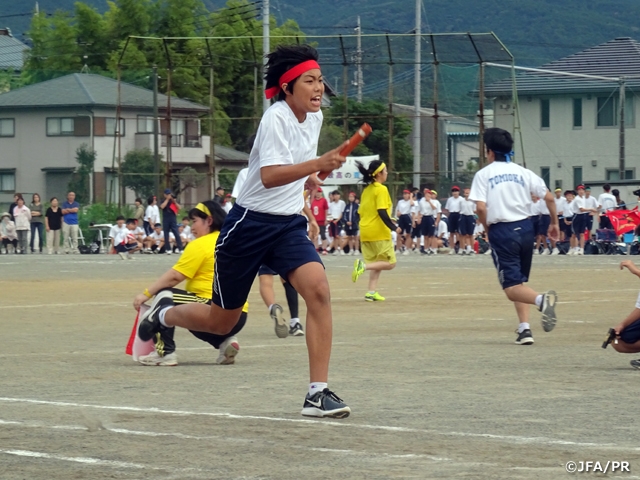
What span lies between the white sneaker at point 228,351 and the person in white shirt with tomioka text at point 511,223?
2757 mm

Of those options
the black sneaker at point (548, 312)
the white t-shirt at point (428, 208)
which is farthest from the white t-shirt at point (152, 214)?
the black sneaker at point (548, 312)

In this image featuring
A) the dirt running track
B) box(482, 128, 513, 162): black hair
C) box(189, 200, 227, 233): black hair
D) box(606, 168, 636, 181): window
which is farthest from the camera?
box(606, 168, 636, 181): window

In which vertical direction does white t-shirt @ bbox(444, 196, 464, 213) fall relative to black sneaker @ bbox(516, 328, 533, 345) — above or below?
above

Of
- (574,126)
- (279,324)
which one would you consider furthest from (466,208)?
(574,126)

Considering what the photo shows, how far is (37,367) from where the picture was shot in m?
9.64

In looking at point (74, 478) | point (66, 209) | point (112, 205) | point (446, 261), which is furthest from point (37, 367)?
point (112, 205)

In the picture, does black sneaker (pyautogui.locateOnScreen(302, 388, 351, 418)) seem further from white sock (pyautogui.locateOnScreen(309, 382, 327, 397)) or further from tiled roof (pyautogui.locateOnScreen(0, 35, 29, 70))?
tiled roof (pyautogui.locateOnScreen(0, 35, 29, 70))

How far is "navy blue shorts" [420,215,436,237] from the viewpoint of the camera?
35094mm

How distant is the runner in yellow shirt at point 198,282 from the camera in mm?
9695

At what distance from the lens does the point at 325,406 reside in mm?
6938

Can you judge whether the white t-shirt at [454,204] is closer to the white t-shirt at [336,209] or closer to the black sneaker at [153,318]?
the white t-shirt at [336,209]

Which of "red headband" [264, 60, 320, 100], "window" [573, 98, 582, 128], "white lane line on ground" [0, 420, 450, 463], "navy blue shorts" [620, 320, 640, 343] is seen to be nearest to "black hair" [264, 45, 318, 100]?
"red headband" [264, 60, 320, 100]

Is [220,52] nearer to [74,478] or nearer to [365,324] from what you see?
[365,324]

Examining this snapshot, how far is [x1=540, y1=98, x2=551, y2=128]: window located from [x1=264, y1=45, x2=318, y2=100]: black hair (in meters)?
63.7
